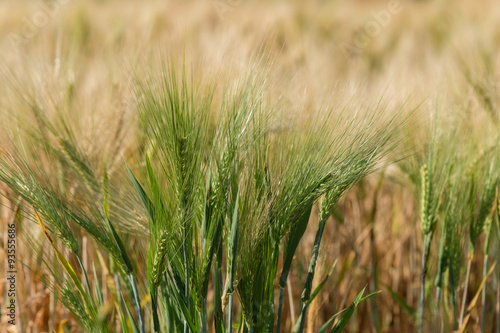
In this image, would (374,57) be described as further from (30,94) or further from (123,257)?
(123,257)

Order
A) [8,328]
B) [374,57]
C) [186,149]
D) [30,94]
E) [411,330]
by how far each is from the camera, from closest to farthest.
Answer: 1. [186,149]
2. [30,94]
3. [8,328]
4. [411,330]
5. [374,57]

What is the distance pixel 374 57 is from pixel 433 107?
3466 mm

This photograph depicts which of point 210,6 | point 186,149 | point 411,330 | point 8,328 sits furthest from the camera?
point 210,6

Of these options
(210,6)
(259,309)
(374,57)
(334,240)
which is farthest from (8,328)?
(210,6)

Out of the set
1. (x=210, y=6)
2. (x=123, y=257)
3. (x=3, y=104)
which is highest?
(x=210, y=6)

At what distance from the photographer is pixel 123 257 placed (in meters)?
0.68

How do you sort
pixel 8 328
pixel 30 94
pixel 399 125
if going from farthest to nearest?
1. pixel 8 328
2. pixel 30 94
3. pixel 399 125

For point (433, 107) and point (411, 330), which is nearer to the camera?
point (433, 107)

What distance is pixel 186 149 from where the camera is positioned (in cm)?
62

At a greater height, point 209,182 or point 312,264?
point 209,182

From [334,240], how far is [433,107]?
0.66 m

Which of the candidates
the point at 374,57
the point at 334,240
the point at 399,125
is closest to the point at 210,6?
the point at 374,57

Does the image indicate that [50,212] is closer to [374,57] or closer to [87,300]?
[87,300]

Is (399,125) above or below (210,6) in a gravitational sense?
below
